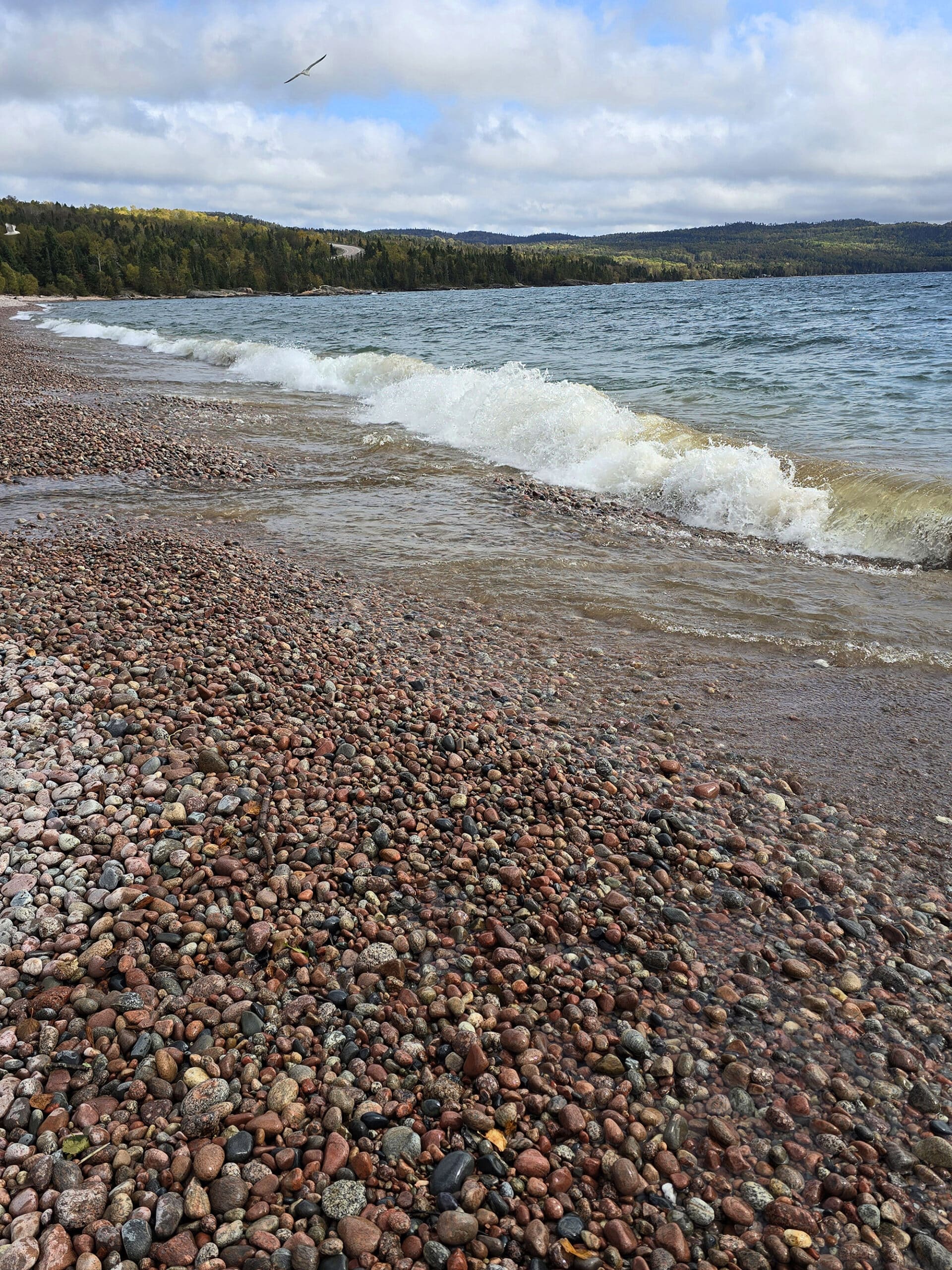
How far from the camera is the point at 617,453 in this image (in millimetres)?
12750

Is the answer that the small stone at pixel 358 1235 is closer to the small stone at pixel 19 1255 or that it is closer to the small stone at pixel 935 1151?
the small stone at pixel 19 1255

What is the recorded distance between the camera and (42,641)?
563 cm

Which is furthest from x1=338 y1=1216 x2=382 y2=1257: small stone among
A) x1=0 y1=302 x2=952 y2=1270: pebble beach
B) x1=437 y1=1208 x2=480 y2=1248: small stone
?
x1=437 y1=1208 x2=480 y2=1248: small stone

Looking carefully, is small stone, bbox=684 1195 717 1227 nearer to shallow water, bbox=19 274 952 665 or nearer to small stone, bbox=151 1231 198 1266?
small stone, bbox=151 1231 198 1266

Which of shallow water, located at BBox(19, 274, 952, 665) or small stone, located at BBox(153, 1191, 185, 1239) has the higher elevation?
shallow water, located at BBox(19, 274, 952, 665)

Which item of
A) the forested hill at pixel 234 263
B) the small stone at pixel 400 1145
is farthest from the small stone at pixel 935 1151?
the forested hill at pixel 234 263

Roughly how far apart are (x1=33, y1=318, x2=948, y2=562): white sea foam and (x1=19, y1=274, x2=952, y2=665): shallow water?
0.04m

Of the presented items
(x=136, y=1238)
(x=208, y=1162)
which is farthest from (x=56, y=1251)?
(x=208, y=1162)

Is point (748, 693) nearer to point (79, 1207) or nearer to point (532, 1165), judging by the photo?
Answer: point (532, 1165)

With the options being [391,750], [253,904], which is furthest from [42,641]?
[253,904]

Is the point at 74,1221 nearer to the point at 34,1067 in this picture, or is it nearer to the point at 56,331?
the point at 34,1067

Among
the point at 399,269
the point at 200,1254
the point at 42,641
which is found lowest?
the point at 200,1254

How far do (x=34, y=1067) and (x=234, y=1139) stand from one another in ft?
2.65

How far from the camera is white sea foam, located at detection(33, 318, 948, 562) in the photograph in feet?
32.2
